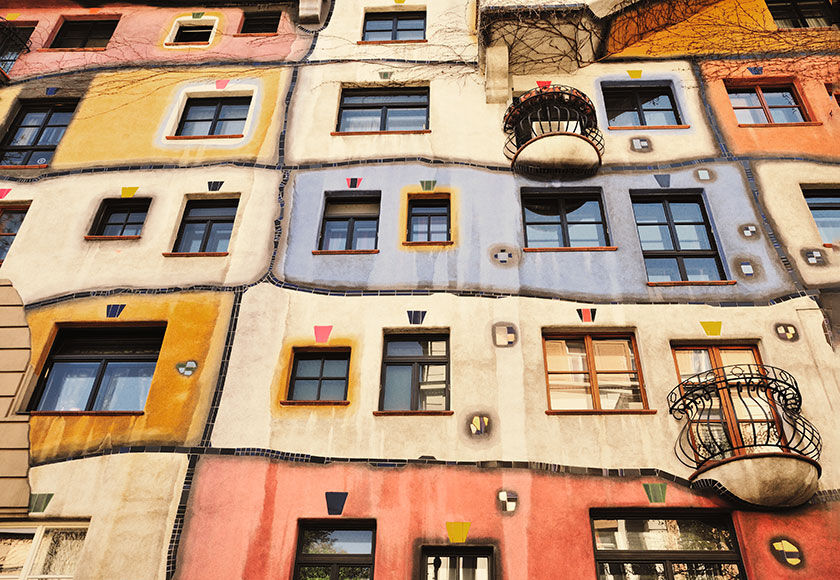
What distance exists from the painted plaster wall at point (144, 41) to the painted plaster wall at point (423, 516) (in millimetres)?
9096

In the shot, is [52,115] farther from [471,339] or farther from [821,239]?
[821,239]

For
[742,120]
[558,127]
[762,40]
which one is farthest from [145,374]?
[762,40]

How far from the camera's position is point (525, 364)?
9.59 m

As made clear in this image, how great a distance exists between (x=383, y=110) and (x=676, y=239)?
596cm

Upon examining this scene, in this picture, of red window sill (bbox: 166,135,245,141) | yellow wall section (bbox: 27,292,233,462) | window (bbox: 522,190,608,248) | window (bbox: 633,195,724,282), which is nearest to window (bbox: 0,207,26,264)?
yellow wall section (bbox: 27,292,233,462)

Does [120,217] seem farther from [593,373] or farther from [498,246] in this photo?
[593,373]

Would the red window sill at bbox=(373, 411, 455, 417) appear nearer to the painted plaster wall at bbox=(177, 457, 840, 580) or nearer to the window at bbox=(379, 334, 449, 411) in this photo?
the window at bbox=(379, 334, 449, 411)

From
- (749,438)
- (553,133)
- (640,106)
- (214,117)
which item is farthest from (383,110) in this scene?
(749,438)

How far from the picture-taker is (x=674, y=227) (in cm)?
1123

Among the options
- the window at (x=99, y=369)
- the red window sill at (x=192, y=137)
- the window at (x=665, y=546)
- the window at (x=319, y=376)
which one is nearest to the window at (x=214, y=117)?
the red window sill at (x=192, y=137)

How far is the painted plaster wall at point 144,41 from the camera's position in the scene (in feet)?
47.4

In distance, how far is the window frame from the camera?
30.8ft

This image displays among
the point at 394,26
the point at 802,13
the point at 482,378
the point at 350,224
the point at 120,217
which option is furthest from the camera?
the point at 394,26

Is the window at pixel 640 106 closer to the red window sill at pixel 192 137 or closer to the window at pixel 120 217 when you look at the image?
the red window sill at pixel 192 137
